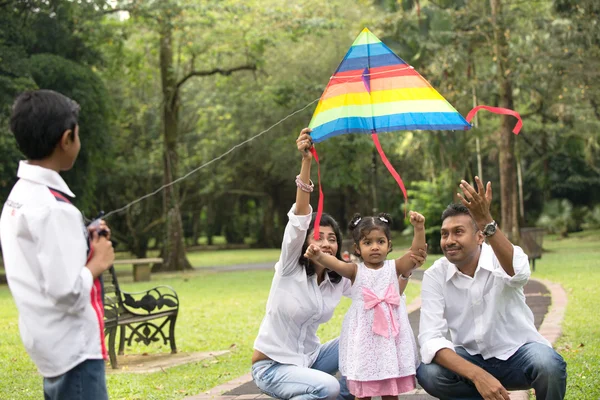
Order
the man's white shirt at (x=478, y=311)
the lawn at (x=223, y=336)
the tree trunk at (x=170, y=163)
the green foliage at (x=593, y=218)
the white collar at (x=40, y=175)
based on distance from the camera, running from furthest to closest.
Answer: the green foliage at (x=593, y=218) → the tree trunk at (x=170, y=163) → the lawn at (x=223, y=336) → the man's white shirt at (x=478, y=311) → the white collar at (x=40, y=175)

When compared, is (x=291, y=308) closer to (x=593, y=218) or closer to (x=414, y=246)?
(x=414, y=246)

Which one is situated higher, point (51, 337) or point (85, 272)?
point (85, 272)

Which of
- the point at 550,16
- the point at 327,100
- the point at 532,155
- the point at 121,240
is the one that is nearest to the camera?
the point at 327,100

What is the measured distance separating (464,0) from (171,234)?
11.9 metres

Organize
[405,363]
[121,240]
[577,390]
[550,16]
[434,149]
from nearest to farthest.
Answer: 1. [405,363]
2. [577,390]
3. [550,16]
4. [434,149]
5. [121,240]

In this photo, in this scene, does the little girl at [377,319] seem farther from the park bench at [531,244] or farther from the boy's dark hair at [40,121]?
the park bench at [531,244]

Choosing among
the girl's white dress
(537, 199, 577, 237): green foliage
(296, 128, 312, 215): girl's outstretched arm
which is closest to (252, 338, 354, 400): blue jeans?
the girl's white dress

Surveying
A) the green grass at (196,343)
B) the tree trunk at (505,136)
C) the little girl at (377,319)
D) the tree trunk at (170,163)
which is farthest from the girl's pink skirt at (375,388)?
the tree trunk at (170,163)

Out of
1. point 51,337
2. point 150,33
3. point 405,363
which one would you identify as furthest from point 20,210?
point 150,33

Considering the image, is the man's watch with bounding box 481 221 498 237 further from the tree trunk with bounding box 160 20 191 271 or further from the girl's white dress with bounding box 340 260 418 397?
the tree trunk with bounding box 160 20 191 271

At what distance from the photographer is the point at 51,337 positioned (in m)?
3.32

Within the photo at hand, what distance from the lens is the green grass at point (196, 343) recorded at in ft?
25.8

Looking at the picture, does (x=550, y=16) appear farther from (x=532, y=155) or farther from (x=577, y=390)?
(x=577, y=390)

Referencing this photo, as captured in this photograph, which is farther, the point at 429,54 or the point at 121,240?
the point at 121,240
